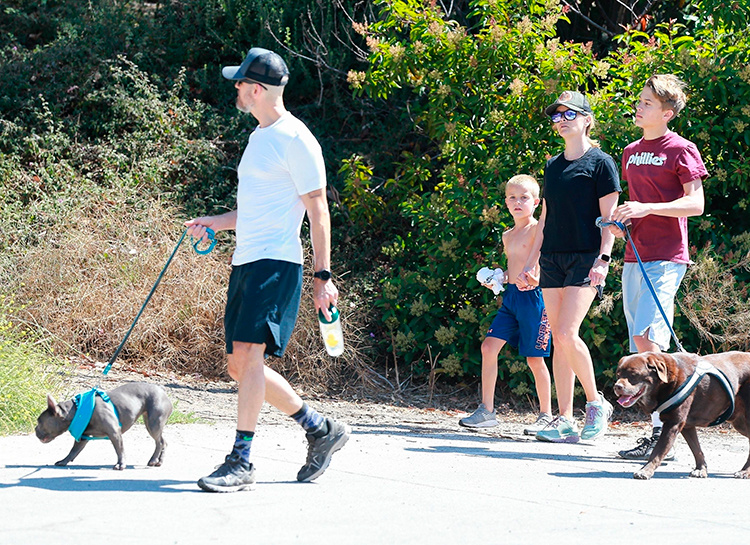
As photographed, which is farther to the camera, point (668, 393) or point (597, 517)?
point (668, 393)

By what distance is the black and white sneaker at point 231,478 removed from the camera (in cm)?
424

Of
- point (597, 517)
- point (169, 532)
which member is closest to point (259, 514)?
point (169, 532)

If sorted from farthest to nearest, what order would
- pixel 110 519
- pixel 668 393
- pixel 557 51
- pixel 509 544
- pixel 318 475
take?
1. pixel 557 51
2. pixel 668 393
3. pixel 318 475
4. pixel 110 519
5. pixel 509 544

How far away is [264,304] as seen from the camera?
14.1ft

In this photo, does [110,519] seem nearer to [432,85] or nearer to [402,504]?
[402,504]

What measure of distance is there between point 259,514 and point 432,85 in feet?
18.8

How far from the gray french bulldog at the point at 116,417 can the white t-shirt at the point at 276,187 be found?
2.99 ft

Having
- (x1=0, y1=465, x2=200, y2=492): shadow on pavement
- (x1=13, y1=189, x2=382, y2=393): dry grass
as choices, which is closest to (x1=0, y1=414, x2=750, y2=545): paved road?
(x1=0, y1=465, x2=200, y2=492): shadow on pavement

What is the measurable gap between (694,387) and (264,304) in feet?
7.59

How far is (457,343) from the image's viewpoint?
8602 millimetres

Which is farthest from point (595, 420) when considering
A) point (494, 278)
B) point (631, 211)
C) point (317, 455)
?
point (317, 455)

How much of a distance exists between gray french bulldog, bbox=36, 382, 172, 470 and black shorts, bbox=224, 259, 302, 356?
0.69 meters

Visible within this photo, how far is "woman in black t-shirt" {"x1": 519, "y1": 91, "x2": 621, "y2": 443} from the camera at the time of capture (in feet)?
19.2

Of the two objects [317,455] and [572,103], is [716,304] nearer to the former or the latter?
[572,103]
